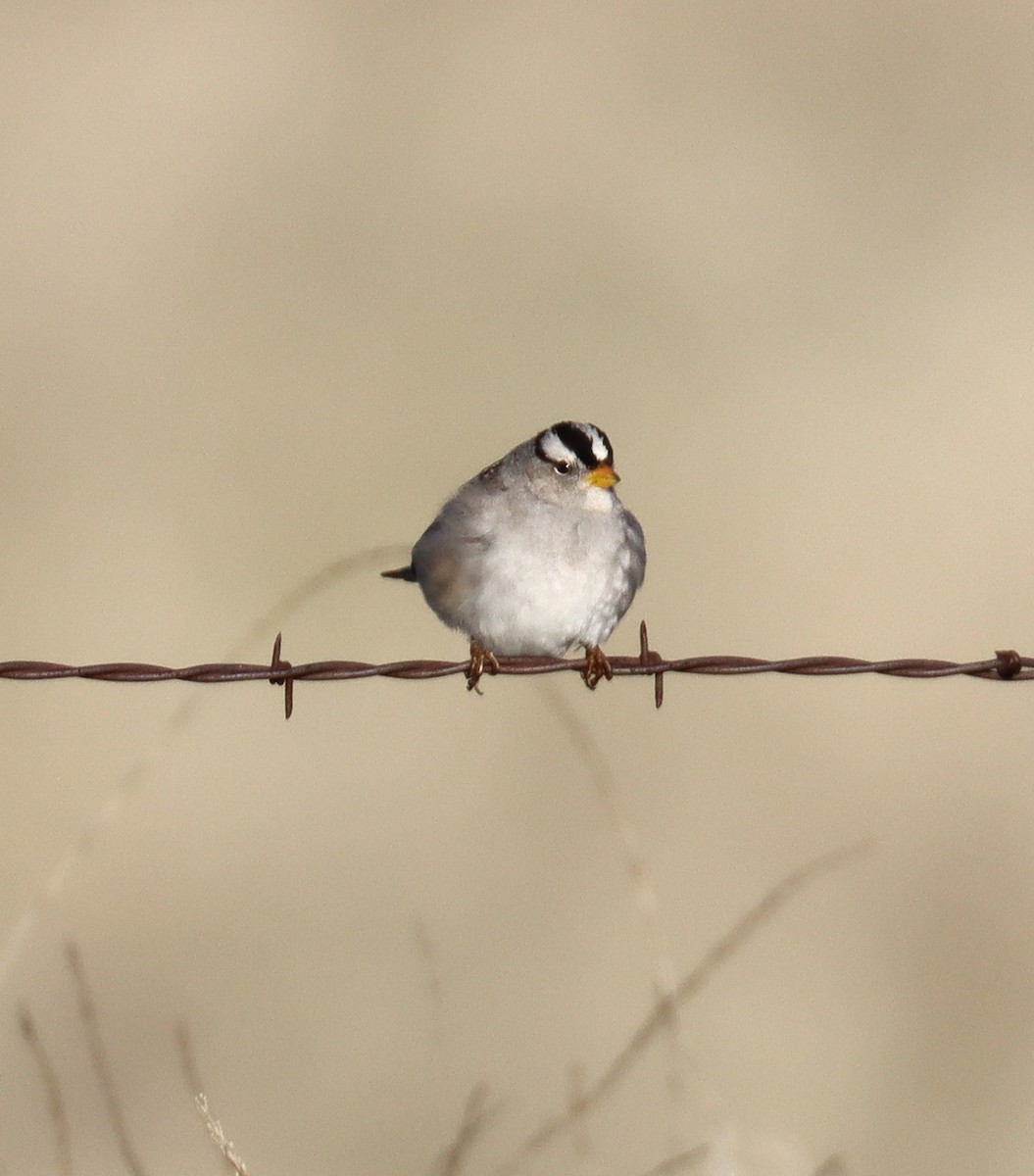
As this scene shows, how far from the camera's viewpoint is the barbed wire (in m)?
5.18

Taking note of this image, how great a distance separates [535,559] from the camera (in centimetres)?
671

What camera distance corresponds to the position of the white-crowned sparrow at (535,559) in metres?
6.66

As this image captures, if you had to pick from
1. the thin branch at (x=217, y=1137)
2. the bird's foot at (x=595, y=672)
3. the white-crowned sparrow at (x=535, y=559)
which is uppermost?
the white-crowned sparrow at (x=535, y=559)

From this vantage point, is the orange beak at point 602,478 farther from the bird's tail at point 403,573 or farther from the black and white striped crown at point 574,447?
the bird's tail at point 403,573

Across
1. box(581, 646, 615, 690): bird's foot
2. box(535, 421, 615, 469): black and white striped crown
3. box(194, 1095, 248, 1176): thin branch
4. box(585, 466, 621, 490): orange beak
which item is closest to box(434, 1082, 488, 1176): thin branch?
box(194, 1095, 248, 1176): thin branch

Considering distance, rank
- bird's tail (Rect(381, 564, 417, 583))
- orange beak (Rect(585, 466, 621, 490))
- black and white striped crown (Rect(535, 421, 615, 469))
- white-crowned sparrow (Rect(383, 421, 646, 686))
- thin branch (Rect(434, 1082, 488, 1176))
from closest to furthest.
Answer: thin branch (Rect(434, 1082, 488, 1176)), white-crowned sparrow (Rect(383, 421, 646, 686)), orange beak (Rect(585, 466, 621, 490)), black and white striped crown (Rect(535, 421, 615, 469)), bird's tail (Rect(381, 564, 417, 583))

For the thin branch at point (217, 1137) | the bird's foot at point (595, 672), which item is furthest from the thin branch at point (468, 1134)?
the bird's foot at point (595, 672)

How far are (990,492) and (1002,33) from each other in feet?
19.3

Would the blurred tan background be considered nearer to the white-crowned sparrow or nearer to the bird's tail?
the white-crowned sparrow

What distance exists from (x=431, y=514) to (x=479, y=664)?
16.7 ft

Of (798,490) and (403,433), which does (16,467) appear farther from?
(798,490)

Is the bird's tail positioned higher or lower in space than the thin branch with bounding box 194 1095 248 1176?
higher

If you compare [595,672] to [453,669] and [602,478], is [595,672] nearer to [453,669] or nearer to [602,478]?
[602,478]

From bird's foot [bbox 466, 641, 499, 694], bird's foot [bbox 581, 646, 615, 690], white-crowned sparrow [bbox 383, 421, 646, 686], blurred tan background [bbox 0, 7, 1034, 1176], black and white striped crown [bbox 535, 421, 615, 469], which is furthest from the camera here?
blurred tan background [bbox 0, 7, 1034, 1176]
